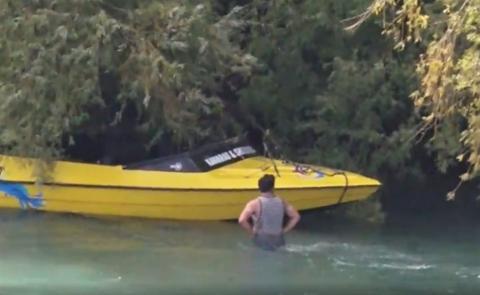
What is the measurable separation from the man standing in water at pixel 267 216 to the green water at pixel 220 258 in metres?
0.23

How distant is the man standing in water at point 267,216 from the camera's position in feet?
50.2

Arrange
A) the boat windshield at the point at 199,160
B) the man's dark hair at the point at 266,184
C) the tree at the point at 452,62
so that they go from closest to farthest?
the tree at the point at 452,62
the man's dark hair at the point at 266,184
the boat windshield at the point at 199,160

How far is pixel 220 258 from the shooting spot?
1557 centimetres

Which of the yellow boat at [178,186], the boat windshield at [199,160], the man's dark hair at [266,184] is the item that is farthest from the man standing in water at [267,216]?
the boat windshield at [199,160]

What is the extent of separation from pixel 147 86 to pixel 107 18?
98 cm

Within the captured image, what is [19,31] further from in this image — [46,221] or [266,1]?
[266,1]

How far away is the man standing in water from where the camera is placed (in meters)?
15.3

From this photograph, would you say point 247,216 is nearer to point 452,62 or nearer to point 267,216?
point 267,216

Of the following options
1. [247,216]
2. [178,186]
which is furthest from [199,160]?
[247,216]

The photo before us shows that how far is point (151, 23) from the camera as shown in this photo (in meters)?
16.4

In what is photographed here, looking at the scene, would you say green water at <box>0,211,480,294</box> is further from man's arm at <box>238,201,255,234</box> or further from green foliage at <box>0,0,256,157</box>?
green foliage at <box>0,0,256,157</box>

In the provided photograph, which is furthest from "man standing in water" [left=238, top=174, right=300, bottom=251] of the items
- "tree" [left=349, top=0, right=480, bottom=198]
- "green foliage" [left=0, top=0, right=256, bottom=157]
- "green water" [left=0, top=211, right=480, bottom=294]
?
"tree" [left=349, top=0, right=480, bottom=198]

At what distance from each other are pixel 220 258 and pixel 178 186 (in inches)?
108

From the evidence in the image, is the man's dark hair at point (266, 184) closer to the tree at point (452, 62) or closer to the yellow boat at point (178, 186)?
the yellow boat at point (178, 186)
